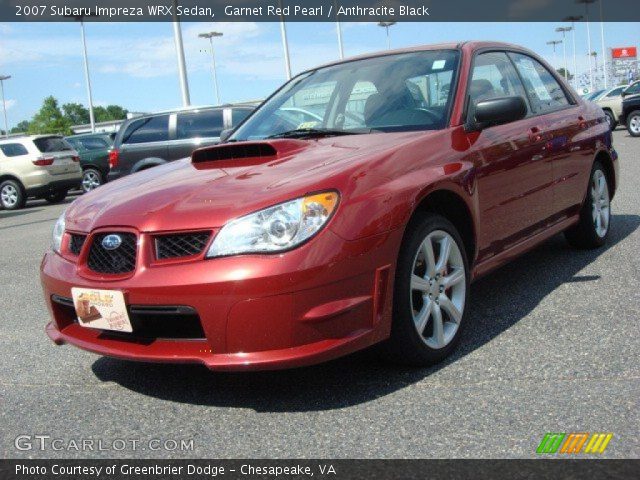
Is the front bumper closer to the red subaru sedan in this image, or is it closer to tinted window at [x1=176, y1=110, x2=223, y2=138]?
the red subaru sedan

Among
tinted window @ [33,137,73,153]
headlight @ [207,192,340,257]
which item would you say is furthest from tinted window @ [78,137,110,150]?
headlight @ [207,192,340,257]

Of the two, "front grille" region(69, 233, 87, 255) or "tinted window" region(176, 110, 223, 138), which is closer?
"front grille" region(69, 233, 87, 255)

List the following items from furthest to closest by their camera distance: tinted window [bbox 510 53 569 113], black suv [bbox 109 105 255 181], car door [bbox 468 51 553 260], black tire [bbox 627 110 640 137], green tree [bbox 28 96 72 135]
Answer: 1. green tree [bbox 28 96 72 135]
2. black tire [bbox 627 110 640 137]
3. black suv [bbox 109 105 255 181]
4. tinted window [bbox 510 53 569 113]
5. car door [bbox 468 51 553 260]

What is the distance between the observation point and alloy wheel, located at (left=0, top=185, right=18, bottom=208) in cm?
1683

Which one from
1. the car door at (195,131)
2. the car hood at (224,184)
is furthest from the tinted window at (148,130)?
the car hood at (224,184)

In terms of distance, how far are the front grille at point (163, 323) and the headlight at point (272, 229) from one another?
278 mm

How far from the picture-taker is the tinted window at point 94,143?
789 inches

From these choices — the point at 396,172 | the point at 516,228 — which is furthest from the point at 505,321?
the point at 396,172

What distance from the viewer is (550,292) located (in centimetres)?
446

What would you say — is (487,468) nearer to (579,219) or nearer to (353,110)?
(353,110)

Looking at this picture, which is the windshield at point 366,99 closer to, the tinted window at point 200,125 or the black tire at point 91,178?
the tinted window at point 200,125

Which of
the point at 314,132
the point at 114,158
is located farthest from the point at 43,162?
the point at 314,132

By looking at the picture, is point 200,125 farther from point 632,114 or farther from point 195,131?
point 632,114

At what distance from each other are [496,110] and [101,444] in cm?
240
